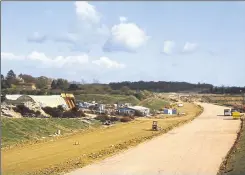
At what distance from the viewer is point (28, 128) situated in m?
38.6

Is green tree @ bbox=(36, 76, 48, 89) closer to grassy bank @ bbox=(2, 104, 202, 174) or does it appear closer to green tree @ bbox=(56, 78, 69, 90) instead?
green tree @ bbox=(56, 78, 69, 90)

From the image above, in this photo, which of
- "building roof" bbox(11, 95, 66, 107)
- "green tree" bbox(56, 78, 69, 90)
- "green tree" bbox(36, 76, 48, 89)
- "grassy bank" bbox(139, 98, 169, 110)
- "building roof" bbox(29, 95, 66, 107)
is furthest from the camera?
"green tree" bbox(36, 76, 48, 89)

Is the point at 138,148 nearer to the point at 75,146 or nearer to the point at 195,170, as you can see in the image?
the point at 75,146

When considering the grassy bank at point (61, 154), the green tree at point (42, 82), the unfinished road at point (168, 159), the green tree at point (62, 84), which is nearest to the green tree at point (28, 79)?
the green tree at point (42, 82)

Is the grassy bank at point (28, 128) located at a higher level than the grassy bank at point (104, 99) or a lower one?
lower

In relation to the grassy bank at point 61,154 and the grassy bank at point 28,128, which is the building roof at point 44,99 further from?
the grassy bank at point 61,154

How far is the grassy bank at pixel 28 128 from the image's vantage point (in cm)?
3481

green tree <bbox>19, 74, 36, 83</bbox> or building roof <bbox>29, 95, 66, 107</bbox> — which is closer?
building roof <bbox>29, 95, 66, 107</bbox>

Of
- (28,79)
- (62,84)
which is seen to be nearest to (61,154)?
(62,84)

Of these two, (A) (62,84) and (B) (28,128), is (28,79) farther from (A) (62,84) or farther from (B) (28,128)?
(B) (28,128)

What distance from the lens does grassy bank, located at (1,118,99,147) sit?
114 feet

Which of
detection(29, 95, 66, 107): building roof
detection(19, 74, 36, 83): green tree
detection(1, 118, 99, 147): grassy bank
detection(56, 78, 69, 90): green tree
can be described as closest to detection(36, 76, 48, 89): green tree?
detection(19, 74, 36, 83): green tree

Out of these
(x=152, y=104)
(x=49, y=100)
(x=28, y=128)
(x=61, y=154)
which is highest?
(x=49, y=100)

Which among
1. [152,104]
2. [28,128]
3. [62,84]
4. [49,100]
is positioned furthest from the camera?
[62,84]
